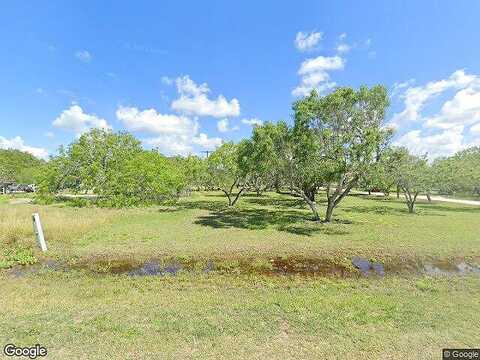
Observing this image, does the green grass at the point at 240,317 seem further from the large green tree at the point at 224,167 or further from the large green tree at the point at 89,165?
the large green tree at the point at 89,165

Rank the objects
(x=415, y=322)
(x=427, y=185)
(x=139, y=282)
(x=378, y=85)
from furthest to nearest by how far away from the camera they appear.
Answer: (x=427, y=185), (x=378, y=85), (x=139, y=282), (x=415, y=322)

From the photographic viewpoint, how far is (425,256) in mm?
10500

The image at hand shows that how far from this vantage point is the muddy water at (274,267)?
343 inches

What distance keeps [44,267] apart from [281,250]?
8.47 m

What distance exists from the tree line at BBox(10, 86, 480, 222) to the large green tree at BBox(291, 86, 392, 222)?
0.05 meters

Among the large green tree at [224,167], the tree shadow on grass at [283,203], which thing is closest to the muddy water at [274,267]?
the large green tree at [224,167]

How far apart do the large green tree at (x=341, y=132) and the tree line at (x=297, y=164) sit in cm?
5

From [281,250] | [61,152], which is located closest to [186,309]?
[281,250]

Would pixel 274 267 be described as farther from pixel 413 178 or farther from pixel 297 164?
pixel 413 178

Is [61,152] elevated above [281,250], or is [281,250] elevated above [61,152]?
[61,152]

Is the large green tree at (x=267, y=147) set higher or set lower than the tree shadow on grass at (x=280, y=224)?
higher

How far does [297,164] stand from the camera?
1708cm

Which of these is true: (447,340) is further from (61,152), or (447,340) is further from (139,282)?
(61,152)

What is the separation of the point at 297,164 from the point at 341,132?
10.3 ft
